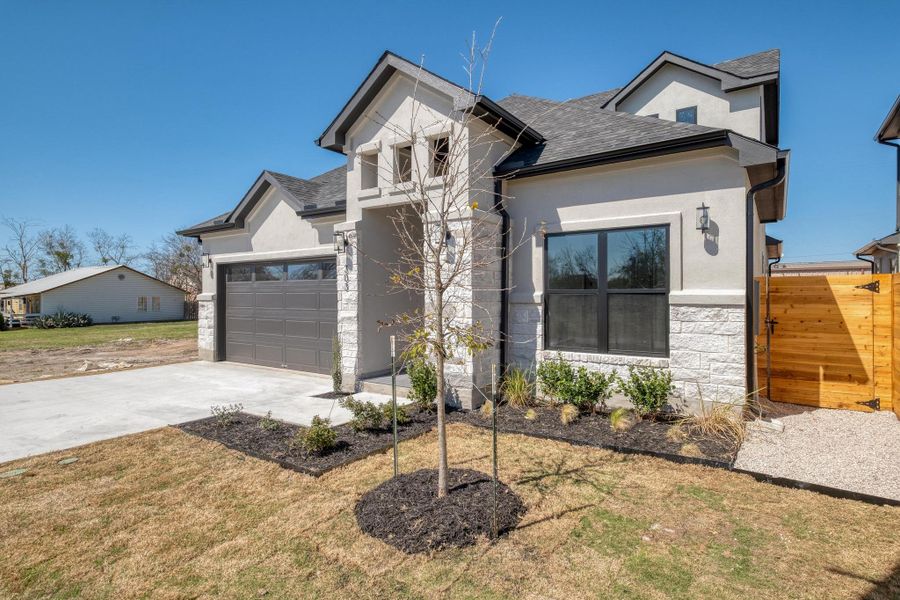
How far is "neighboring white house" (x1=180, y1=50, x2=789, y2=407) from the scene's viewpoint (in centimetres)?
636

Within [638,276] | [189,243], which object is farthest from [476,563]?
[189,243]

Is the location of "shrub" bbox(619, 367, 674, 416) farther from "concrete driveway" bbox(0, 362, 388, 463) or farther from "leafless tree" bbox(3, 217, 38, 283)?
"leafless tree" bbox(3, 217, 38, 283)

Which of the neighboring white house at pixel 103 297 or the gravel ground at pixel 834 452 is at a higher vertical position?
the neighboring white house at pixel 103 297

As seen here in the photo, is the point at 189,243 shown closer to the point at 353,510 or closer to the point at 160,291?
the point at 160,291

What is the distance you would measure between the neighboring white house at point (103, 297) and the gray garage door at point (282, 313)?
2806 cm

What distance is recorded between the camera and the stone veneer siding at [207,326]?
12953mm

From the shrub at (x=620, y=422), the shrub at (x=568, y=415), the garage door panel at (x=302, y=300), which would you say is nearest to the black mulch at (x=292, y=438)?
the shrub at (x=568, y=415)

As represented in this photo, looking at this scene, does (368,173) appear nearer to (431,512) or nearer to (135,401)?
(135,401)

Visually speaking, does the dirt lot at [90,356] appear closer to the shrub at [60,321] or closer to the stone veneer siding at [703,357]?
the shrub at [60,321]

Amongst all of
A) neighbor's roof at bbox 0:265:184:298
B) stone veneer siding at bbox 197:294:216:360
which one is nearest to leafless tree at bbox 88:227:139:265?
neighbor's roof at bbox 0:265:184:298

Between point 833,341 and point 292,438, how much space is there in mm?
8934

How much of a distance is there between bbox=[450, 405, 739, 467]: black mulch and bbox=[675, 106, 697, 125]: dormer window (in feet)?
29.6

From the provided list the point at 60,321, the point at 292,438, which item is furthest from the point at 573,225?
the point at 60,321

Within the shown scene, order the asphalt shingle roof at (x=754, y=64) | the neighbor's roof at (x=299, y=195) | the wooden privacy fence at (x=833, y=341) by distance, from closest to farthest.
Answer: the wooden privacy fence at (x=833, y=341), the neighbor's roof at (x=299, y=195), the asphalt shingle roof at (x=754, y=64)
